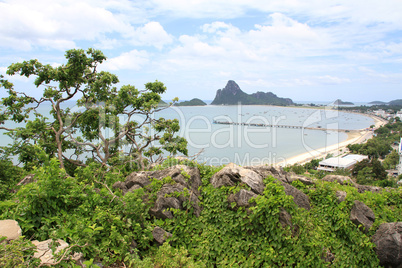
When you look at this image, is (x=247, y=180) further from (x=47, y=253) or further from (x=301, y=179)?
(x=47, y=253)

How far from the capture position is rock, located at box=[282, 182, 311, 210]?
5.32 m

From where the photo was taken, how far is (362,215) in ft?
17.0

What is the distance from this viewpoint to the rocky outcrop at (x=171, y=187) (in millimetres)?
4785

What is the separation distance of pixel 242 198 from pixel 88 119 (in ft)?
21.6

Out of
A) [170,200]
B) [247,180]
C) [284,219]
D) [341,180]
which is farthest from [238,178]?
[341,180]

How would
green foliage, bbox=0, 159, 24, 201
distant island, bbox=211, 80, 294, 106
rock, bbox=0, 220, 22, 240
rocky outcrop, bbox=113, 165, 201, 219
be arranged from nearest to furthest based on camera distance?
rock, bbox=0, 220, 22, 240
rocky outcrop, bbox=113, 165, 201, 219
green foliage, bbox=0, 159, 24, 201
distant island, bbox=211, 80, 294, 106

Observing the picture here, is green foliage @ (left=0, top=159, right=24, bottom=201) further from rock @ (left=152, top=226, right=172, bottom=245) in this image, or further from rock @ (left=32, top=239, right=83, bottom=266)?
rock @ (left=152, top=226, right=172, bottom=245)

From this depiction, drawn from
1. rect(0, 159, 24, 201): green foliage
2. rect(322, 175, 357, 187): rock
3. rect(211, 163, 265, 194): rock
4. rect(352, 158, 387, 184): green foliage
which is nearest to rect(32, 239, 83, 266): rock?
rect(211, 163, 265, 194): rock

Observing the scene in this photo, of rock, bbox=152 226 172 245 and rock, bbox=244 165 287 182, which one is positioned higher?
rock, bbox=244 165 287 182

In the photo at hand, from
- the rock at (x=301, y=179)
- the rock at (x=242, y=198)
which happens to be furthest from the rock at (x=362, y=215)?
the rock at (x=242, y=198)

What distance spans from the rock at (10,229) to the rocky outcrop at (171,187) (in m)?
1.94

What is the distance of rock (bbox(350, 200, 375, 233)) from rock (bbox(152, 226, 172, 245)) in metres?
3.39

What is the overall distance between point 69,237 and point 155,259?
1271 mm

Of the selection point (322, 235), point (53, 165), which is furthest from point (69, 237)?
point (322, 235)
